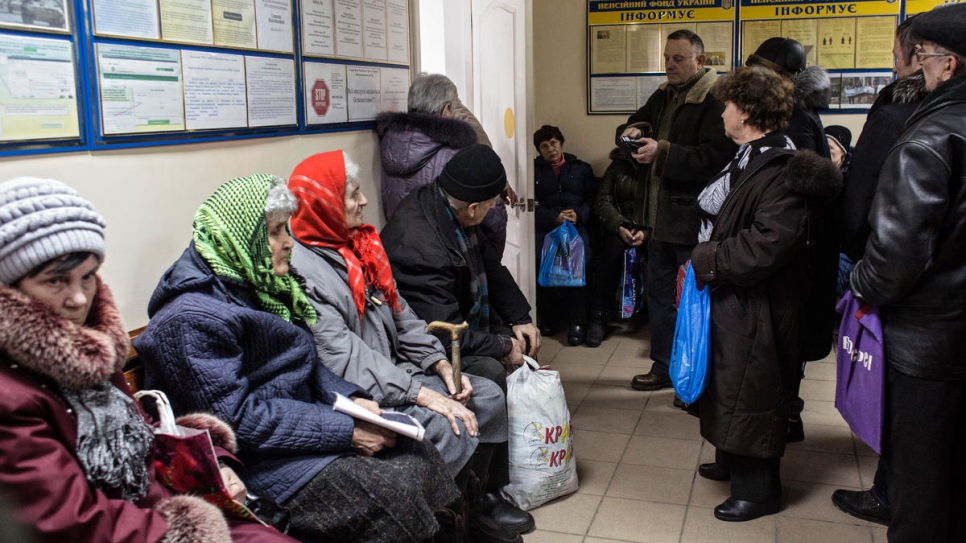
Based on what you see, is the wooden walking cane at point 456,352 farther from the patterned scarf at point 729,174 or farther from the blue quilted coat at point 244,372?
the patterned scarf at point 729,174

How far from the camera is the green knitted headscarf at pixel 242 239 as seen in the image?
202cm

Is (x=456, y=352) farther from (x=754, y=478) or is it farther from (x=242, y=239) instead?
(x=754, y=478)

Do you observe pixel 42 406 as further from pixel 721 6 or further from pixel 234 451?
pixel 721 6

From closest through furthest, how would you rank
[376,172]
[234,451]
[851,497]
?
[234,451]
[851,497]
[376,172]

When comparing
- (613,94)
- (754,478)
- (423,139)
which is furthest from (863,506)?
(613,94)

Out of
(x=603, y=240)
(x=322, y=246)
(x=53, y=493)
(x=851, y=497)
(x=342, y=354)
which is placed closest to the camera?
(x=53, y=493)

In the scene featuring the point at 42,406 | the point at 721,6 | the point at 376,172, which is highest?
the point at 721,6

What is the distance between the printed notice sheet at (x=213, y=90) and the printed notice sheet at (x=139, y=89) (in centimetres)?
4

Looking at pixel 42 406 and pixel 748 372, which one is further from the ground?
pixel 42 406

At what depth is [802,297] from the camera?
2811 millimetres

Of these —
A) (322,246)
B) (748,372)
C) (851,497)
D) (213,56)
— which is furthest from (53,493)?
(851,497)

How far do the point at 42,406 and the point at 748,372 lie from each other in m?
2.07

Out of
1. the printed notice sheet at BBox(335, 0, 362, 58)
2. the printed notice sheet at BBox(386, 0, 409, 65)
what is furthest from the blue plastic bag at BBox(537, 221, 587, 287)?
the printed notice sheet at BBox(335, 0, 362, 58)

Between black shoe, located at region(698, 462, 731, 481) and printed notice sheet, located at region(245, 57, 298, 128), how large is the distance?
6.45 ft
